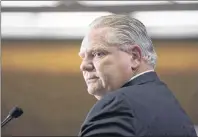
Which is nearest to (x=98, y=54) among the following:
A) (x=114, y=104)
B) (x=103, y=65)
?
(x=103, y=65)

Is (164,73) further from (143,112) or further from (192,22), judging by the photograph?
(143,112)

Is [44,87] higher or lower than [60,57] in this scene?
lower

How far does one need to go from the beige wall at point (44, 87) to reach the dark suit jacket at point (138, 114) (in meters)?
0.99

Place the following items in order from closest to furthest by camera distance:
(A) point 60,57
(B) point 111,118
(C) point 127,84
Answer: (B) point 111,118, (C) point 127,84, (A) point 60,57

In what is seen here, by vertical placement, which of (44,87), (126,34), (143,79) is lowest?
(44,87)

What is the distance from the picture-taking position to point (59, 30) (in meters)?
1.86

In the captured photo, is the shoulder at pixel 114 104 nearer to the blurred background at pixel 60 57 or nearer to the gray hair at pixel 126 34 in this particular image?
the gray hair at pixel 126 34

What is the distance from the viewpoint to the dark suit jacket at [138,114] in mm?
696

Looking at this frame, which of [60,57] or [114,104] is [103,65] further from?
[60,57]

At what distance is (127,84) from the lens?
32.7 inches

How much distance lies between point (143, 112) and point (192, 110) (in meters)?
1.08

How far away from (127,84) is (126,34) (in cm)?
11

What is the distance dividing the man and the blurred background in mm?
874

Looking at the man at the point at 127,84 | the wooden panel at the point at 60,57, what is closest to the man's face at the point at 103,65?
the man at the point at 127,84
